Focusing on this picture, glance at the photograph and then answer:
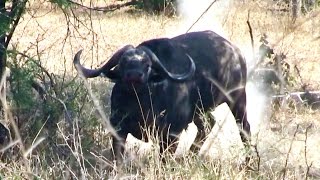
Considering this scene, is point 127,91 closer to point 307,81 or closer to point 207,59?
point 207,59

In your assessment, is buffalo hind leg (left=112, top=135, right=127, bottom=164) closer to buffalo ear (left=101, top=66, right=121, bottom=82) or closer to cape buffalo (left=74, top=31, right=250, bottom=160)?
cape buffalo (left=74, top=31, right=250, bottom=160)

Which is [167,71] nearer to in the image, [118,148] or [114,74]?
[114,74]

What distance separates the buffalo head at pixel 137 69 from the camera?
769cm

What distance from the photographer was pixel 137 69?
7746mm

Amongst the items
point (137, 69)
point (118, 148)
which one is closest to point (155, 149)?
point (118, 148)

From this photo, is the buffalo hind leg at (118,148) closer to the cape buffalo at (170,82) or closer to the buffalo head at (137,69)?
the cape buffalo at (170,82)

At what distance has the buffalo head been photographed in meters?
7.69

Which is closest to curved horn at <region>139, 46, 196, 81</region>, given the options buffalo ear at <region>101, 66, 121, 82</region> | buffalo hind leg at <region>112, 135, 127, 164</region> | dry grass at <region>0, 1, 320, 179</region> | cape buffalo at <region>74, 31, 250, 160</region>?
cape buffalo at <region>74, 31, 250, 160</region>

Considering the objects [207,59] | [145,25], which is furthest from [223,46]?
[145,25]

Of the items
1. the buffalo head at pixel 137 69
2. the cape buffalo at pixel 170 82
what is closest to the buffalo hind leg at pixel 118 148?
the cape buffalo at pixel 170 82

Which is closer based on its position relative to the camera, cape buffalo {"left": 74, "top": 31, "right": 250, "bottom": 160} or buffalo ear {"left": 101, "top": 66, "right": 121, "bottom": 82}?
cape buffalo {"left": 74, "top": 31, "right": 250, "bottom": 160}

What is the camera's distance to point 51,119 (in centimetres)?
793

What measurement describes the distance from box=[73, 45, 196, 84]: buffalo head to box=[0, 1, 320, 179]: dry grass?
38 centimetres

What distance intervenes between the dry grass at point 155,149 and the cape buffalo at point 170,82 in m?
0.38
